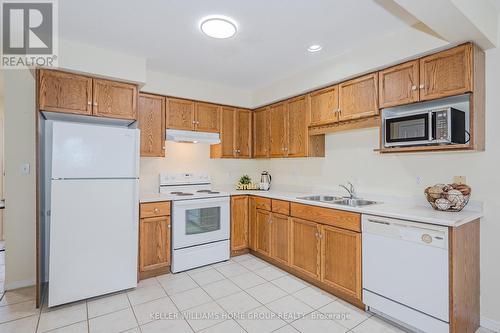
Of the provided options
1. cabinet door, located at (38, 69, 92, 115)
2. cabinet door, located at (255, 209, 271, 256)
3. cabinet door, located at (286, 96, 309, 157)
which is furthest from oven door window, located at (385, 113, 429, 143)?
cabinet door, located at (38, 69, 92, 115)

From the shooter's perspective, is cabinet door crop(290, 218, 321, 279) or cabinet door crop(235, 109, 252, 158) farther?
cabinet door crop(235, 109, 252, 158)

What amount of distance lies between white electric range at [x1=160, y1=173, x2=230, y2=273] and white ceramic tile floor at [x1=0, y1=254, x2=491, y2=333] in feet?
1.12

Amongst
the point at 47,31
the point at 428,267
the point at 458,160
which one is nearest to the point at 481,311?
the point at 428,267

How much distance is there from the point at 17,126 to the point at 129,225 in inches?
62.0

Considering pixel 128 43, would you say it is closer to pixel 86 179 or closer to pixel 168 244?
pixel 86 179

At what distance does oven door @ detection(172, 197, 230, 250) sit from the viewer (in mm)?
3188

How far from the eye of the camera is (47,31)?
233 cm

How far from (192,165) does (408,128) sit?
2.80 metres

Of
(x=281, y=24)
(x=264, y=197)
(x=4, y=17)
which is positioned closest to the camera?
(x=4, y=17)

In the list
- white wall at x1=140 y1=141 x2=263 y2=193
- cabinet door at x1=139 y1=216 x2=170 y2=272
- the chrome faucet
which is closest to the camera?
cabinet door at x1=139 y1=216 x2=170 y2=272

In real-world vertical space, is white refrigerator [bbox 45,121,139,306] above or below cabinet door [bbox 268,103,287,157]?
below

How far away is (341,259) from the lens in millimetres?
2537

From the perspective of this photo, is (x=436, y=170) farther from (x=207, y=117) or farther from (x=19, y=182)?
(x=19, y=182)

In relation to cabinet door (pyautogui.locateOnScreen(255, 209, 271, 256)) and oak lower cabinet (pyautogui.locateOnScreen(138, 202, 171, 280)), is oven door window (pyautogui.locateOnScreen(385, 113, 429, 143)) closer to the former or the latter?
cabinet door (pyautogui.locateOnScreen(255, 209, 271, 256))
